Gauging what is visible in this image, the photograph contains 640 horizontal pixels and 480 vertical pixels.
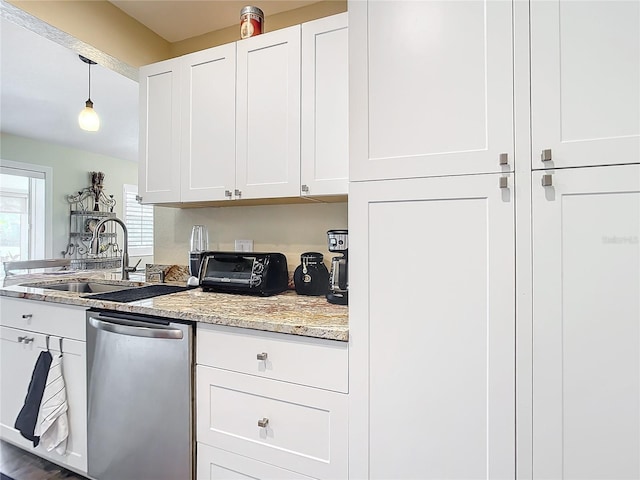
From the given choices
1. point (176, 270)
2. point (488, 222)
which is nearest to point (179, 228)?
point (176, 270)

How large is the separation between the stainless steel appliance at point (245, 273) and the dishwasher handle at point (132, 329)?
446mm

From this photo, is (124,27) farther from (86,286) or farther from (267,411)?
(267,411)

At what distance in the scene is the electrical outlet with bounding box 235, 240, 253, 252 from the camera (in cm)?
223

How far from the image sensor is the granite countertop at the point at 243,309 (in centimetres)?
131

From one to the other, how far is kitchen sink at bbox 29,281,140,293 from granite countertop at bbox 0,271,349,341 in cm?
22

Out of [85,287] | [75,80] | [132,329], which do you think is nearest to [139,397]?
[132,329]

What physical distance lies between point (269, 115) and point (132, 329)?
45.3 inches

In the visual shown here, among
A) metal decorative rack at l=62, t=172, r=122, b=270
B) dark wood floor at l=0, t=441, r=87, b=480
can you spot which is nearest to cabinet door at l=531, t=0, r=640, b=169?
dark wood floor at l=0, t=441, r=87, b=480

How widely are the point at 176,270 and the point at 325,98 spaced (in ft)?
4.87

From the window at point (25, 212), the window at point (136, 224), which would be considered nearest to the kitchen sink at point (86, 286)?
the window at point (25, 212)

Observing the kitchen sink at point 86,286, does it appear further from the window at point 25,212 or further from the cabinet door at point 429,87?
the window at point 25,212

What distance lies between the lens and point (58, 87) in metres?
3.34

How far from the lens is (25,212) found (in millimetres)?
5133

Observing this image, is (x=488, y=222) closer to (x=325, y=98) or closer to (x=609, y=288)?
(x=609, y=288)
